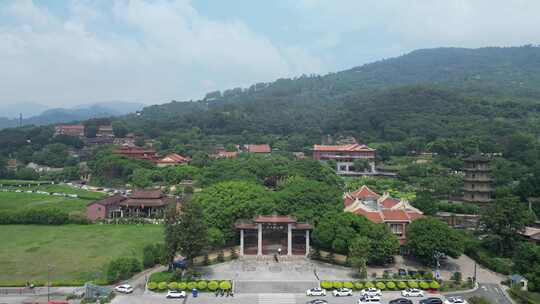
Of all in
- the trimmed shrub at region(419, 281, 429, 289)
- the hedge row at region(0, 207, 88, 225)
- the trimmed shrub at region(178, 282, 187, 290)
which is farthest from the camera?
the hedge row at region(0, 207, 88, 225)

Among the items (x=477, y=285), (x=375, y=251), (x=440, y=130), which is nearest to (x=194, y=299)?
→ (x=375, y=251)

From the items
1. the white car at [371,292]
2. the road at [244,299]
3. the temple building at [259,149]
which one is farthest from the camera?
the temple building at [259,149]

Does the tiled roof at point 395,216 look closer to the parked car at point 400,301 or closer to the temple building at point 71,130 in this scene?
the parked car at point 400,301

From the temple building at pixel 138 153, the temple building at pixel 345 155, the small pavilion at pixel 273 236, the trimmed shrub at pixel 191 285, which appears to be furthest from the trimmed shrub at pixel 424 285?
the temple building at pixel 138 153

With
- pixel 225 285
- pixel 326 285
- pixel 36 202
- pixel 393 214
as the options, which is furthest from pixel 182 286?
pixel 36 202

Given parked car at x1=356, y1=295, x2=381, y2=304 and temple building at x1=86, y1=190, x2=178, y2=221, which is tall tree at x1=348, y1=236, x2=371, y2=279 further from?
temple building at x1=86, y1=190, x2=178, y2=221

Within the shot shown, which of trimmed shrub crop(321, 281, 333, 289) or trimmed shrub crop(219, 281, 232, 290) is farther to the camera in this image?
trimmed shrub crop(321, 281, 333, 289)

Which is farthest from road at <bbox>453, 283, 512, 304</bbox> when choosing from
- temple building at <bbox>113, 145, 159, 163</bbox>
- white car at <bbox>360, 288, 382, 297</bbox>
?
temple building at <bbox>113, 145, 159, 163</bbox>
